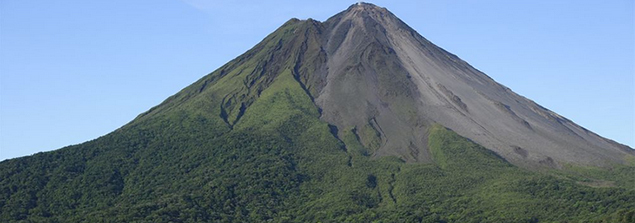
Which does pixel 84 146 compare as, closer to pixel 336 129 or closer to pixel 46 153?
pixel 46 153

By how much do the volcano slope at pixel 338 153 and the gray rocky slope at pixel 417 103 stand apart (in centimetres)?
30

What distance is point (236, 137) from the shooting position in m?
142

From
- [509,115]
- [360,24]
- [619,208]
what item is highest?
[360,24]

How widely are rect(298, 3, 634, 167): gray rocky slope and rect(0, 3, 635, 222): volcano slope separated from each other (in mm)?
298

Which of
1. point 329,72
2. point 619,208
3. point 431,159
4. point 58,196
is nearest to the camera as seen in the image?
point 619,208

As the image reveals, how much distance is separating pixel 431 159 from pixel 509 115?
1927 centimetres

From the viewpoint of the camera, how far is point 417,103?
149875 millimetres

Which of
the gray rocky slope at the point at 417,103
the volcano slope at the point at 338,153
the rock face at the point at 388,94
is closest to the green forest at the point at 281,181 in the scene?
the volcano slope at the point at 338,153

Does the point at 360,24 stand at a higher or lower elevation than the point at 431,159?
higher

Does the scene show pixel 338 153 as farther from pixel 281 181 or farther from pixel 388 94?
pixel 388 94

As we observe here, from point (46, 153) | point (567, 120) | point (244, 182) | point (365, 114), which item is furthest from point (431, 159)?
point (46, 153)

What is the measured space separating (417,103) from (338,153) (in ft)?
60.4

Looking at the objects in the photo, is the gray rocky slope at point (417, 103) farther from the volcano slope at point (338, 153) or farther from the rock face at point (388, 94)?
the volcano slope at point (338, 153)

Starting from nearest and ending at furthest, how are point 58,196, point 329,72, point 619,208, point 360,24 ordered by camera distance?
point 619,208
point 58,196
point 329,72
point 360,24
